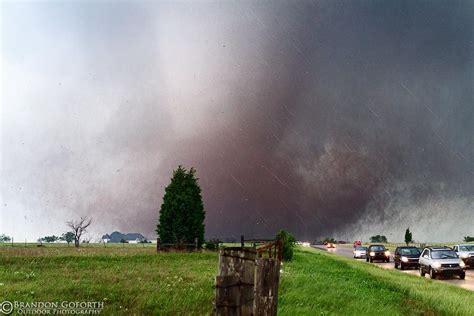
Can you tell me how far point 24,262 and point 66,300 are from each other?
15.4m

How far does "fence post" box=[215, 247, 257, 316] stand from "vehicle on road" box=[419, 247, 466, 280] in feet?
85.1

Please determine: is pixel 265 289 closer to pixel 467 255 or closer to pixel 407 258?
pixel 407 258

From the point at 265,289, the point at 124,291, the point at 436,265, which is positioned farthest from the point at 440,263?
the point at 265,289

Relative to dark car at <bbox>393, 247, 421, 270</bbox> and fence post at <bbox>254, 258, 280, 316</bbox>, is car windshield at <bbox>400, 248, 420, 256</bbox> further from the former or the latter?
fence post at <bbox>254, 258, 280, 316</bbox>

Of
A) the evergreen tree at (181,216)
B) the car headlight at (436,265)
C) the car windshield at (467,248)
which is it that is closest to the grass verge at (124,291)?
the car headlight at (436,265)

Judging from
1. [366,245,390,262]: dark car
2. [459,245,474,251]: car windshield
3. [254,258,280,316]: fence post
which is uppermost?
[254,258,280,316]: fence post

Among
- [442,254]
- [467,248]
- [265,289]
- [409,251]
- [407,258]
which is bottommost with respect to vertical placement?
[407,258]

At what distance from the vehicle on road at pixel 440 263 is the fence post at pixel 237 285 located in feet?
85.1

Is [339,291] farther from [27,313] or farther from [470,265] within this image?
[470,265]

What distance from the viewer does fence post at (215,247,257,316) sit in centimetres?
491

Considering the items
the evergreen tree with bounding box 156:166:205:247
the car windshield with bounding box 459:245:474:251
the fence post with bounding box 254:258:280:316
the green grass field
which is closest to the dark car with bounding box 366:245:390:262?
the car windshield with bounding box 459:245:474:251

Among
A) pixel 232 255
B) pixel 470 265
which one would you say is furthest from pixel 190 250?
pixel 232 255

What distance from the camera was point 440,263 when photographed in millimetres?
27719

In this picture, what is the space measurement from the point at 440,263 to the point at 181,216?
2230cm
